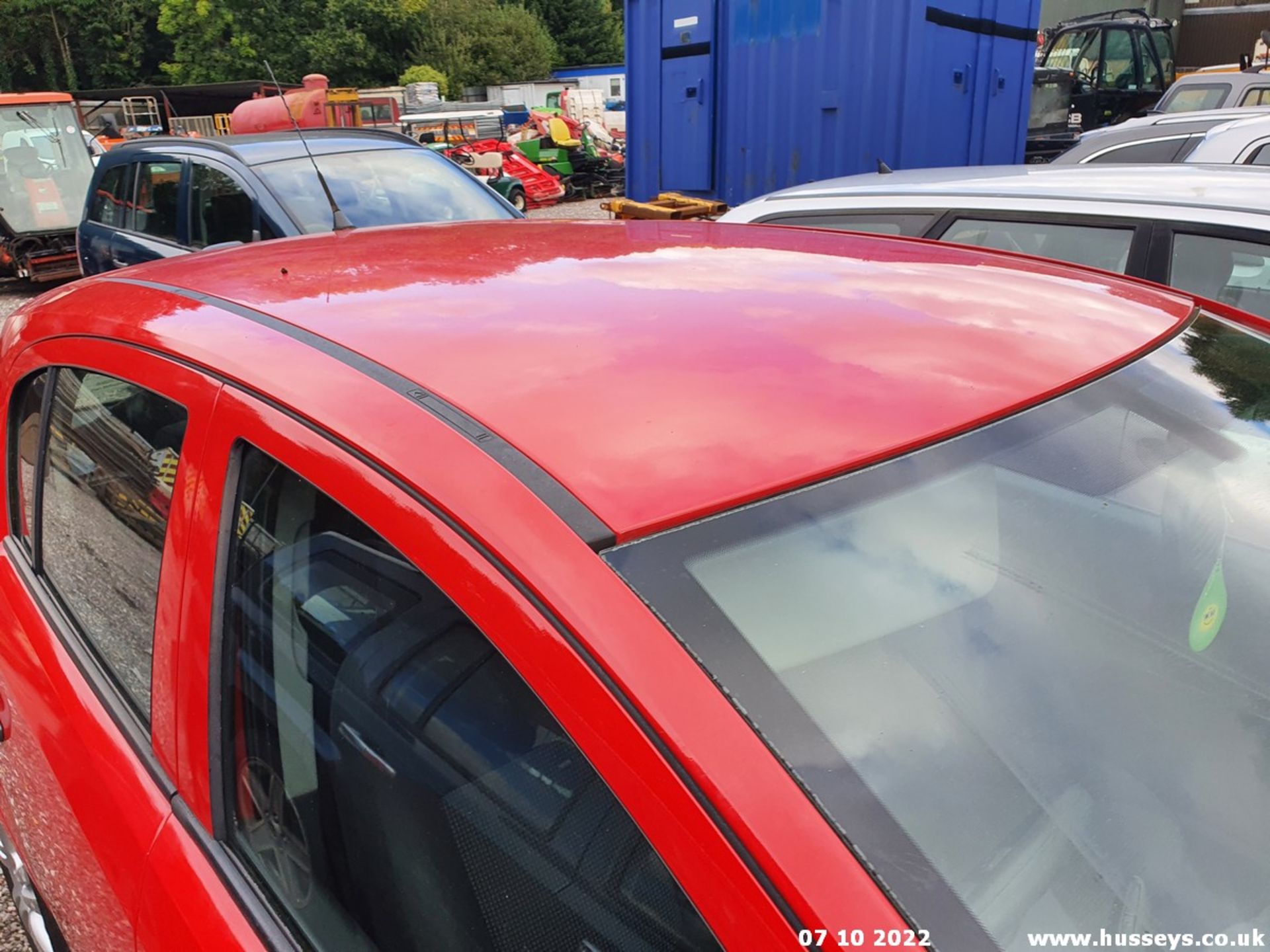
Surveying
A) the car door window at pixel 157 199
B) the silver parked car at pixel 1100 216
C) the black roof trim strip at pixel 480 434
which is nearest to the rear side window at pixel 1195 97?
the silver parked car at pixel 1100 216

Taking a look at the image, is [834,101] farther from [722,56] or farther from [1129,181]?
[1129,181]

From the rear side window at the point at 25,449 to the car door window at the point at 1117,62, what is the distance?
16.5 metres

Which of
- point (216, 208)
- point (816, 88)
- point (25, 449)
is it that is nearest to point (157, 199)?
point (216, 208)

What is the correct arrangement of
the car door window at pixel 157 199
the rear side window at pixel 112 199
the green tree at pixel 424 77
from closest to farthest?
the car door window at pixel 157 199 → the rear side window at pixel 112 199 → the green tree at pixel 424 77

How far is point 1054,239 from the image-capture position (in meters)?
3.13

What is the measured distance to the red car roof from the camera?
97cm

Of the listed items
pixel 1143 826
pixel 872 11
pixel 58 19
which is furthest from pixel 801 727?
pixel 58 19

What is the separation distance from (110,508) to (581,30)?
53.5 m

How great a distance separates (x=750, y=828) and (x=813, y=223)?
11.4 feet

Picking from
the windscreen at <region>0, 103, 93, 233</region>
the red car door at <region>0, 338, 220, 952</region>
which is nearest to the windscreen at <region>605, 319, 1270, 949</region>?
the red car door at <region>0, 338, 220, 952</region>

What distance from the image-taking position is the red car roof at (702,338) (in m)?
0.97

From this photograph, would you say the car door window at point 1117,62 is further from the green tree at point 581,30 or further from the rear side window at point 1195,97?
the green tree at point 581,30

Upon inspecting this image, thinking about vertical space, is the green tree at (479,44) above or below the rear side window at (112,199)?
above

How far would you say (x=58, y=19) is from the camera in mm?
43531
